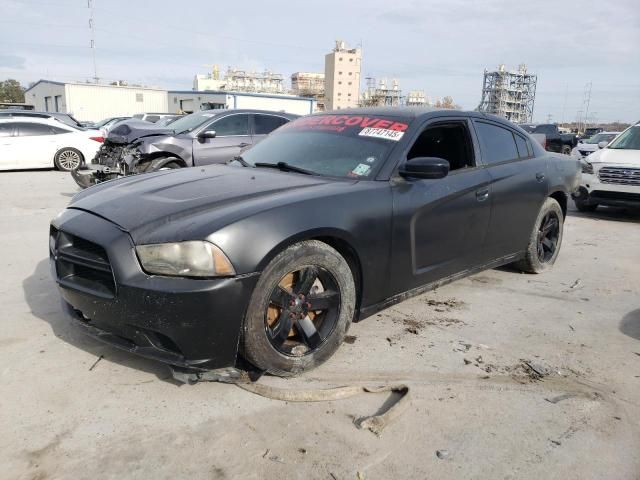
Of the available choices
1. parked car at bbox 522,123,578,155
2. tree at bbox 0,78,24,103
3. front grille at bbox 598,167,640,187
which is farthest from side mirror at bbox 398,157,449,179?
tree at bbox 0,78,24,103

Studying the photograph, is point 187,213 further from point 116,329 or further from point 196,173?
point 196,173

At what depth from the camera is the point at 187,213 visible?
2.69m

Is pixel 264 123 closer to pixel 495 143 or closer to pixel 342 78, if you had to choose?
pixel 495 143

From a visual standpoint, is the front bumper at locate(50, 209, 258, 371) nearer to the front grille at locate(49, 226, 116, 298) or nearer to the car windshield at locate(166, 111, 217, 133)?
the front grille at locate(49, 226, 116, 298)

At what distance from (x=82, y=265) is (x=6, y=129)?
12.0 meters

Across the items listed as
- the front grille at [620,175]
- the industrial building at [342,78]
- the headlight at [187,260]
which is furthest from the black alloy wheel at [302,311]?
the industrial building at [342,78]

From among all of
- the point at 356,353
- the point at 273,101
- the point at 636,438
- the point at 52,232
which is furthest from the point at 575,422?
the point at 273,101

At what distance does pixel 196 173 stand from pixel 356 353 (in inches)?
67.8

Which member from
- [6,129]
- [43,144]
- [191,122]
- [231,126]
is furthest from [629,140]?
[6,129]

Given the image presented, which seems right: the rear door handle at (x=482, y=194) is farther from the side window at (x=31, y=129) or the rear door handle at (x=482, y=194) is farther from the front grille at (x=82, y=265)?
the side window at (x=31, y=129)

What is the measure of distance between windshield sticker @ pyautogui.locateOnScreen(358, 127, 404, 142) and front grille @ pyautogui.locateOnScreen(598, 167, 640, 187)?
6.29 m

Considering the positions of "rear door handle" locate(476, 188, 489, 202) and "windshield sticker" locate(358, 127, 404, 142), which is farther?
"rear door handle" locate(476, 188, 489, 202)

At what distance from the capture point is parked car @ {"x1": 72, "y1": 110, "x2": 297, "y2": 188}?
27.7 feet

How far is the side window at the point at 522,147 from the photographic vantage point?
479 cm
